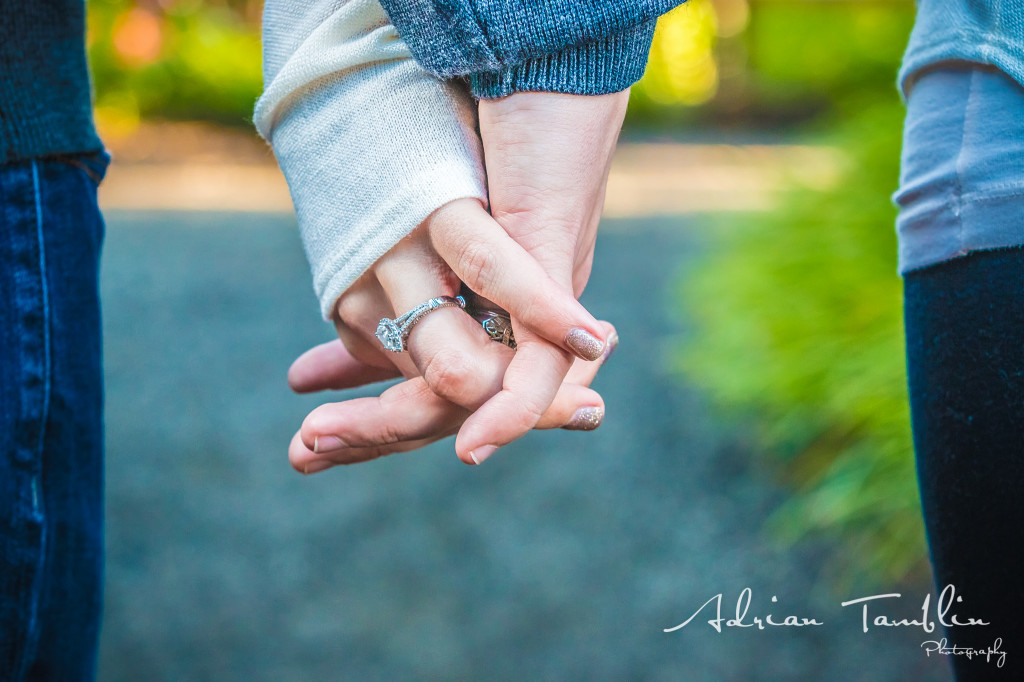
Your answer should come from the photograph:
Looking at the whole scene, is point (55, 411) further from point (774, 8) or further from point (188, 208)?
point (774, 8)

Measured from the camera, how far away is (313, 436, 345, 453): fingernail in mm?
778

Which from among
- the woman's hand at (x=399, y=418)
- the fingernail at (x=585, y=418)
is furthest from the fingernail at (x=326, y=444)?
the fingernail at (x=585, y=418)

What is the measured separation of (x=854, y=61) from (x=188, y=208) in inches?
328

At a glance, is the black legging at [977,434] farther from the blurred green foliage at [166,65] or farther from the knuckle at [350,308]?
the blurred green foliage at [166,65]

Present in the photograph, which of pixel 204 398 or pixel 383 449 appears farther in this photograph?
pixel 204 398

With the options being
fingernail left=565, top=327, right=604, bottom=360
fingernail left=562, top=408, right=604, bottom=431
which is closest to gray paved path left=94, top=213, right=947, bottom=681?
fingernail left=562, top=408, right=604, bottom=431

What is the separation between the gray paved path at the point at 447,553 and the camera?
215cm

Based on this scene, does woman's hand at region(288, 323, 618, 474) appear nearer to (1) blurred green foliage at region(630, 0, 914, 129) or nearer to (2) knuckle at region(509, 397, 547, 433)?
(2) knuckle at region(509, 397, 547, 433)

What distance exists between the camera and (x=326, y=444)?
0.78m

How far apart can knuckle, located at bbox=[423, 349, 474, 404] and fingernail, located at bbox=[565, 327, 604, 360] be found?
3.6 inches

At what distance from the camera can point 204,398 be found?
3586mm

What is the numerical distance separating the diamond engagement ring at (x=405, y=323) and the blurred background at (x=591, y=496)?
5.18 feet

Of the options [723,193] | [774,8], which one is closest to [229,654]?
[723,193]
